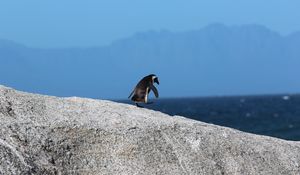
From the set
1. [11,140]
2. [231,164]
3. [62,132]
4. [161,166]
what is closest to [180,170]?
[161,166]

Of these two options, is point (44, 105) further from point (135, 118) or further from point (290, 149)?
point (290, 149)

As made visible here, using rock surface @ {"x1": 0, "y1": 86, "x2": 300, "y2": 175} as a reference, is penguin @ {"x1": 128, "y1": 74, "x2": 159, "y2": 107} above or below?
above

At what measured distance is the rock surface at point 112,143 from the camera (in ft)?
40.9

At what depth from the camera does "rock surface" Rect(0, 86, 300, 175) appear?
12461 mm

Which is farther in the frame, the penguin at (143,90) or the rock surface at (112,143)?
the penguin at (143,90)

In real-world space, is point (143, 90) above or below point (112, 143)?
above

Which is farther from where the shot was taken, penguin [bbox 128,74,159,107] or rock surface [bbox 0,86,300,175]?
penguin [bbox 128,74,159,107]

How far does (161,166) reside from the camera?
527 inches

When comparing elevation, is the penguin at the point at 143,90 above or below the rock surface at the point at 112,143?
above

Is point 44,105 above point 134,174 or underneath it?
above

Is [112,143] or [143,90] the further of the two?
[143,90]

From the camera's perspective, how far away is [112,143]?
43.8ft

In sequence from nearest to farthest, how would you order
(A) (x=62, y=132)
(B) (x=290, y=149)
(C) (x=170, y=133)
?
1. (A) (x=62, y=132)
2. (C) (x=170, y=133)
3. (B) (x=290, y=149)

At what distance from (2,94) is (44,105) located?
0.80 m
